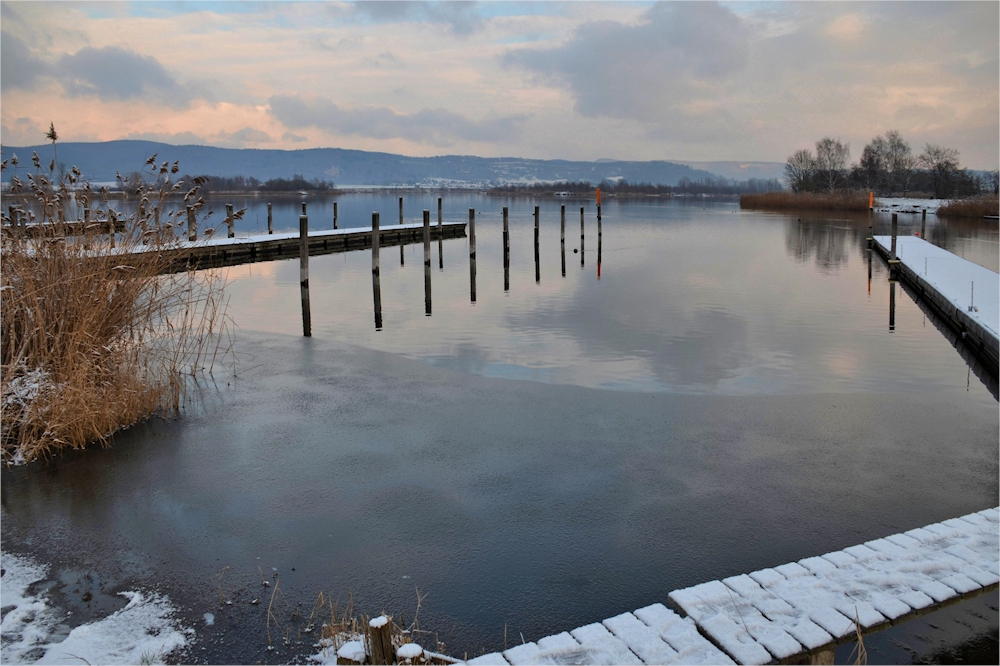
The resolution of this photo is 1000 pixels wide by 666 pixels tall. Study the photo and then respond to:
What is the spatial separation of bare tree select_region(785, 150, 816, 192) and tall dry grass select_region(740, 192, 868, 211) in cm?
1598

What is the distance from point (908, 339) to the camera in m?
14.6

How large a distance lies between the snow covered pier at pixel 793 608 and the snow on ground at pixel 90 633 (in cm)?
199

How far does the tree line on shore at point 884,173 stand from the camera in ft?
290

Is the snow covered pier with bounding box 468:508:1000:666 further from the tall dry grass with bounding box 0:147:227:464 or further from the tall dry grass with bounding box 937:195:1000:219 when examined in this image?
the tall dry grass with bounding box 937:195:1000:219

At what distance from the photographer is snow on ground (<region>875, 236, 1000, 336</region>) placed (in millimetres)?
14422

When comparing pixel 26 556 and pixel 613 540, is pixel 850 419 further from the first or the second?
pixel 26 556

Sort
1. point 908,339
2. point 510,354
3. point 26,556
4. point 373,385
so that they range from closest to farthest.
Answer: point 26,556, point 373,385, point 510,354, point 908,339

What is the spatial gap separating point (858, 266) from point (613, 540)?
24.9 m

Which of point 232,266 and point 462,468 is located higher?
point 232,266

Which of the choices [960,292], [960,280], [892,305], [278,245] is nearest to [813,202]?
[960,280]

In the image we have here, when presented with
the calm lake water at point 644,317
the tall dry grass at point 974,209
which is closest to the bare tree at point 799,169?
the tall dry grass at point 974,209

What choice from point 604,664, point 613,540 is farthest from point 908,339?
point 604,664

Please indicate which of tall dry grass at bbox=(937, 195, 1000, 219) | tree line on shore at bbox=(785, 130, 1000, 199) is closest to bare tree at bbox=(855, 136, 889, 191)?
tree line on shore at bbox=(785, 130, 1000, 199)

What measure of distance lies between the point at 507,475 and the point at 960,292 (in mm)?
14337
